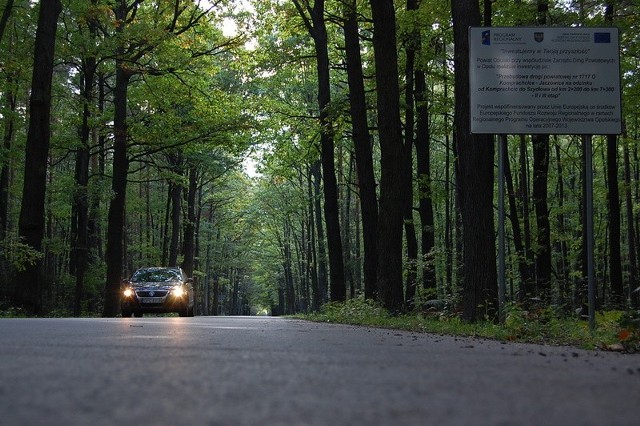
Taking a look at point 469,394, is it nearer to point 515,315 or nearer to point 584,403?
point 584,403

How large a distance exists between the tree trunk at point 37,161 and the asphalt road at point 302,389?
15.4 meters

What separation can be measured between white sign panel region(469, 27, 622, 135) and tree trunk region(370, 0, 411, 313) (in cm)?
518

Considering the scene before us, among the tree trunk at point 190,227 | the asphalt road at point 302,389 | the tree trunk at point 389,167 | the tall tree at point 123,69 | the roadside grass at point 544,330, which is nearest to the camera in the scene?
the asphalt road at point 302,389

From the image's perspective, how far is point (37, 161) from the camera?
1906 centimetres

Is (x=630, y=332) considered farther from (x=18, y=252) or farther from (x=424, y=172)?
(x=424, y=172)

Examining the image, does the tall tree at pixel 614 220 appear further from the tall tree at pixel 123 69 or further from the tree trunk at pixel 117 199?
the tree trunk at pixel 117 199

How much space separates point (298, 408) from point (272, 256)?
67527mm

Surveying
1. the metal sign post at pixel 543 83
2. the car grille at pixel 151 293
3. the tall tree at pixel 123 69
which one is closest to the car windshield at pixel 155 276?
the car grille at pixel 151 293

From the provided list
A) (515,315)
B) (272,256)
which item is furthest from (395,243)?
(272,256)

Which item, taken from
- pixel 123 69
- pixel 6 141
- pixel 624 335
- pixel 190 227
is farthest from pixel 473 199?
pixel 190 227

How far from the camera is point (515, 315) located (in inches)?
354

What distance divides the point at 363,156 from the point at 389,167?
357cm

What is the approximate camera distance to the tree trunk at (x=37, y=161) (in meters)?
18.3

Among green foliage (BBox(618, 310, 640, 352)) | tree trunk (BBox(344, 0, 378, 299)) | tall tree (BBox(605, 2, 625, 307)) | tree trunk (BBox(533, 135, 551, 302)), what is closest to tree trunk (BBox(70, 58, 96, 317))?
tree trunk (BBox(344, 0, 378, 299))
